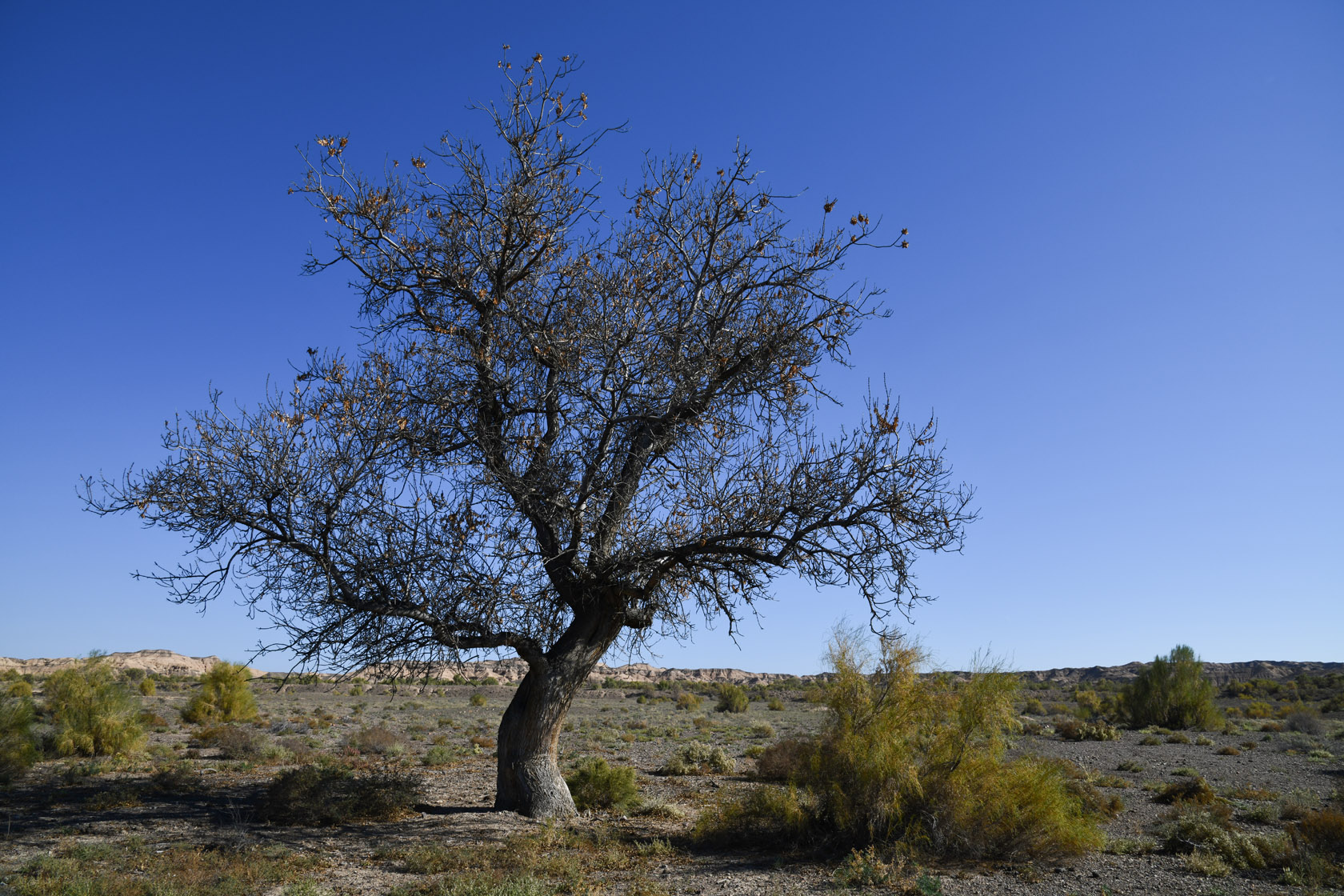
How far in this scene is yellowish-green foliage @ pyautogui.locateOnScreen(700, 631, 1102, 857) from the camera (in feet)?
29.6

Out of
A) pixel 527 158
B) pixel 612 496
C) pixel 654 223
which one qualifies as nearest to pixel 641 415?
pixel 612 496

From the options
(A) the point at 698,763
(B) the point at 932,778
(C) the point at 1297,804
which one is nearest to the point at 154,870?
(B) the point at 932,778

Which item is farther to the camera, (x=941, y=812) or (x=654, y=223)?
(x=654, y=223)

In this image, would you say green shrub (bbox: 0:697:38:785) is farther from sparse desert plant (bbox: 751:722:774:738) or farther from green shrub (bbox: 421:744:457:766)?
sparse desert plant (bbox: 751:722:774:738)

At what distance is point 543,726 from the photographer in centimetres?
1066

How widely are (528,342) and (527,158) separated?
2.47 m

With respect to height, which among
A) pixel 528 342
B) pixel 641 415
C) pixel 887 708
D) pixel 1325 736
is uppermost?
pixel 528 342

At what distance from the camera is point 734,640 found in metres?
10.7

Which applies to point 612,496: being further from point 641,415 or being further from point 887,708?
point 887,708

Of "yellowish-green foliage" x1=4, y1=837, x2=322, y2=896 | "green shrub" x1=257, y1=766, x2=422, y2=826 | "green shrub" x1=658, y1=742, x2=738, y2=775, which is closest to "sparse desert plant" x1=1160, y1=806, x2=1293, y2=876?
"green shrub" x1=658, y1=742, x2=738, y2=775

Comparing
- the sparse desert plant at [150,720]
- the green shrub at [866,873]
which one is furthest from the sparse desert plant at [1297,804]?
the sparse desert plant at [150,720]

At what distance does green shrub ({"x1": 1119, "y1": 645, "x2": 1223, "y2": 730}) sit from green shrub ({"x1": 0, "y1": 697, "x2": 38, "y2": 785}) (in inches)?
1335

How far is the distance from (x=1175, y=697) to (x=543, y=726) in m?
28.7

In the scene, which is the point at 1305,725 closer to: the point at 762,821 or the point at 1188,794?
the point at 1188,794
